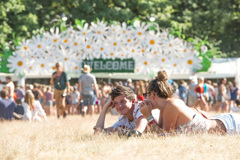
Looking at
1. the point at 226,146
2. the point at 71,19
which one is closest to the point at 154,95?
the point at 226,146

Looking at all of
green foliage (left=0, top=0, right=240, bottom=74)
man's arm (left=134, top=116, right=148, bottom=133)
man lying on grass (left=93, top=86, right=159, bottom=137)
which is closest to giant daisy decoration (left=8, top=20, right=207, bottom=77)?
green foliage (left=0, top=0, right=240, bottom=74)

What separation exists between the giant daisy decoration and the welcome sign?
Answer: 168 mm

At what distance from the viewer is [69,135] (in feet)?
21.6

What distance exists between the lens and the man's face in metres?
5.72

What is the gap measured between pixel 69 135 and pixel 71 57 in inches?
526

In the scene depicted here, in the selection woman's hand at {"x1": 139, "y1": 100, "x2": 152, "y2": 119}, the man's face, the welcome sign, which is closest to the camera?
woman's hand at {"x1": 139, "y1": 100, "x2": 152, "y2": 119}

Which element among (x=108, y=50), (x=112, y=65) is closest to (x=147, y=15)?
(x=108, y=50)

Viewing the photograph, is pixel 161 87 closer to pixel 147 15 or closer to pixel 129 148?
pixel 129 148

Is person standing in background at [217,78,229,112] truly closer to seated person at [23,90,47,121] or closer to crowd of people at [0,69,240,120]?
crowd of people at [0,69,240,120]

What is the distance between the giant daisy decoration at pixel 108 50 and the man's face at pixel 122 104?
1363 centimetres

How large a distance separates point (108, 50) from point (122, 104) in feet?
46.2

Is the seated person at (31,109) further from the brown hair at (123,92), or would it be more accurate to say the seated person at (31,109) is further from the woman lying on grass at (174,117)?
the woman lying on grass at (174,117)

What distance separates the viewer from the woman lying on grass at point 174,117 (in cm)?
547

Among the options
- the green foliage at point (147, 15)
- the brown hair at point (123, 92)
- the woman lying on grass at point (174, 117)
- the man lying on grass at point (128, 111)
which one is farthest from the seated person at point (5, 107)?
the green foliage at point (147, 15)
